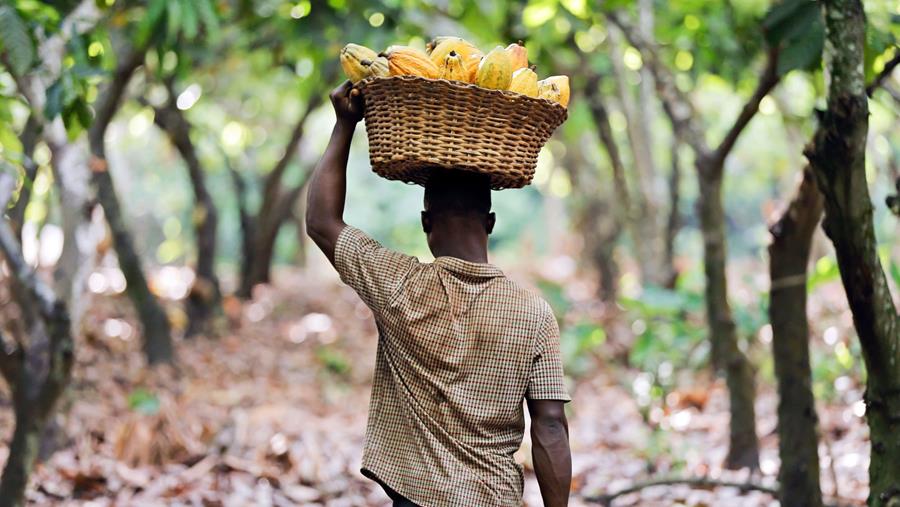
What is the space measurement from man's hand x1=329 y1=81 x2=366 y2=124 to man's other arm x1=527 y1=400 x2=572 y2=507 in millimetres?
831

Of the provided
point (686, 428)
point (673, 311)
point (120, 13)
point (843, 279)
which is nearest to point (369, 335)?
point (673, 311)

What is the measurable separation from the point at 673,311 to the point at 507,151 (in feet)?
16.7

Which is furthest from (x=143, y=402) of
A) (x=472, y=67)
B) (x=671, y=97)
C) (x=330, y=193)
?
(x=472, y=67)

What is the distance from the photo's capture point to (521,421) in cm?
260

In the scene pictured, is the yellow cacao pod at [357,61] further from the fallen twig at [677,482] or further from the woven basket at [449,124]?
the fallen twig at [677,482]

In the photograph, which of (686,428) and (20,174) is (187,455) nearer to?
(20,174)

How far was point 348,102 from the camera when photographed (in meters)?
2.57

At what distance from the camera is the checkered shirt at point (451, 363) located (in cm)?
249

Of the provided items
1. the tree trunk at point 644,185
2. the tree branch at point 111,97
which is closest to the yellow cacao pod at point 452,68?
the tree branch at point 111,97

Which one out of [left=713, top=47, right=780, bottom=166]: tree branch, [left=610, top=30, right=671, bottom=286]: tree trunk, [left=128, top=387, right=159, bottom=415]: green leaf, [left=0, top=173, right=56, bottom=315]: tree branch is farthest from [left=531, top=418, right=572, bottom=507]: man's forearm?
[left=610, top=30, right=671, bottom=286]: tree trunk

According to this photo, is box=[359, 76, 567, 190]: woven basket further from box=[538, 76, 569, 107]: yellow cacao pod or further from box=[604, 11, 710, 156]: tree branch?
box=[604, 11, 710, 156]: tree branch

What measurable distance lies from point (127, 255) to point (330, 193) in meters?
5.93

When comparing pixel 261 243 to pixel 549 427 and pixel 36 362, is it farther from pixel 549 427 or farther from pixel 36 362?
pixel 549 427

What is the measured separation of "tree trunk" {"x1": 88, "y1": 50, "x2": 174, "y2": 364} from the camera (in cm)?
743
